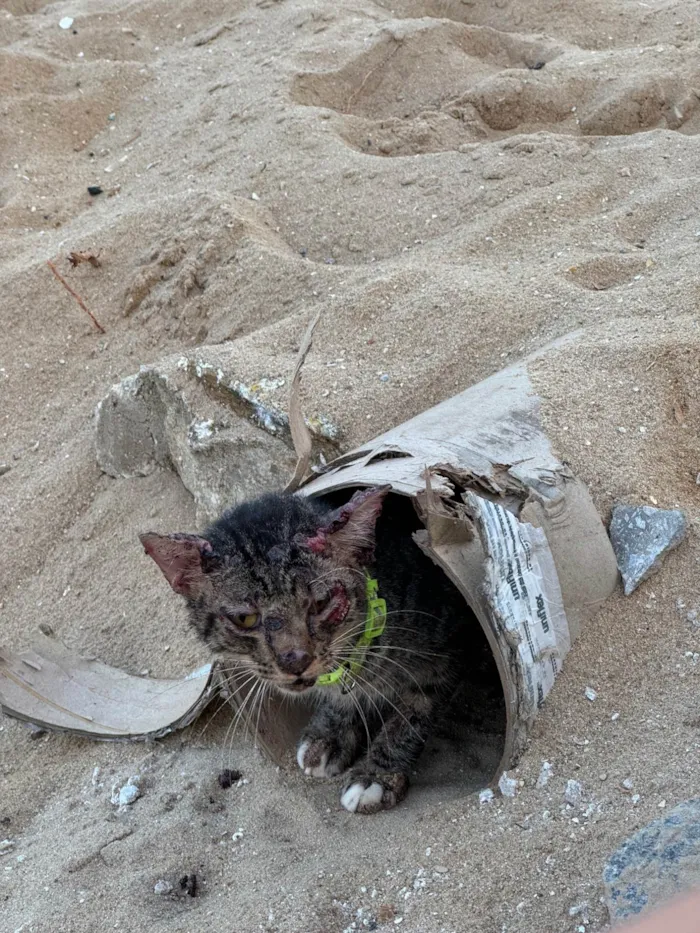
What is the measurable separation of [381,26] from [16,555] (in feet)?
14.8

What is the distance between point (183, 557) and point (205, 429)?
1.29 meters

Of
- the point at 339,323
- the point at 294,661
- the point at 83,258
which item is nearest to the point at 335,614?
the point at 294,661

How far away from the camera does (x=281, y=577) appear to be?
8.36 ft

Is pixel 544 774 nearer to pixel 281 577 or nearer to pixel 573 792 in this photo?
pixel 573 792

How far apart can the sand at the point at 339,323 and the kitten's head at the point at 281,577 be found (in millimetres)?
581

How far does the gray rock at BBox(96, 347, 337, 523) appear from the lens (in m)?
3.69

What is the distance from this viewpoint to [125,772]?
324cm

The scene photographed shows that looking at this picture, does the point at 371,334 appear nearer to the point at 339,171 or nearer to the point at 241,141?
the point at 339,171

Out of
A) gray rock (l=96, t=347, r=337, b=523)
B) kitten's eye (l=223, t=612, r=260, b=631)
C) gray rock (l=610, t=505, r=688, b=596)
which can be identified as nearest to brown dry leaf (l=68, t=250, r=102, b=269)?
gray rock (l=96, t=347, r=337, b=523)

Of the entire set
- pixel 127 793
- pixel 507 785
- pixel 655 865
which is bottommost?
pixel 127 793

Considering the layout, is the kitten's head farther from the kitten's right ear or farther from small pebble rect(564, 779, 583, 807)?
small pebble rect(564, 779, 583, 807)

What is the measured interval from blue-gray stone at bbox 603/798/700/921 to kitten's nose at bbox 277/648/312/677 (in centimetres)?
94

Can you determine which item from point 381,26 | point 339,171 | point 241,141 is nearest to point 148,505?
point 339,171

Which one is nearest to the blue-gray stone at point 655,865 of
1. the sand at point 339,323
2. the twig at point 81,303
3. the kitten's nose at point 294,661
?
the sand at point 339,323
